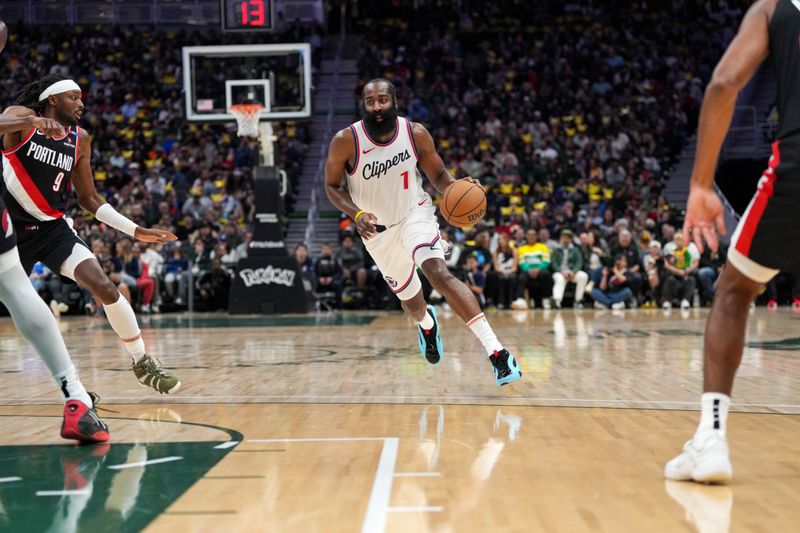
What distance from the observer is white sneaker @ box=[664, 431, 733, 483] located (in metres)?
3.18

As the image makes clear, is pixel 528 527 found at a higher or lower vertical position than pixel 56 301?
higher

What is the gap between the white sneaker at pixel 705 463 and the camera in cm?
318

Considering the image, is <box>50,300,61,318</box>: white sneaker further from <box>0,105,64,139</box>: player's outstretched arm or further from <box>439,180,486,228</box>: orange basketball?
<box>0,105,64,139</box>: player's outstretched arm

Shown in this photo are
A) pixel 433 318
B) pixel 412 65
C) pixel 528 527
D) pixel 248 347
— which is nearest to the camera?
pixel 528 527

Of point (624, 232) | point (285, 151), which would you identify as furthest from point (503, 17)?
point (624, 232)

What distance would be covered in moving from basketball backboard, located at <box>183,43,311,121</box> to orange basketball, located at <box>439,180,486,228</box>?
9.71 m

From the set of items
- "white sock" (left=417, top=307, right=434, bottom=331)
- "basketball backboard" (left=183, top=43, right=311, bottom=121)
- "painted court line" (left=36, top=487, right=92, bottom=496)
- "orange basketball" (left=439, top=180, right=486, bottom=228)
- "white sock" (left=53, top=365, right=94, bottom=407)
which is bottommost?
"white sock" (left=417, top=307, right=434, bottom=331)

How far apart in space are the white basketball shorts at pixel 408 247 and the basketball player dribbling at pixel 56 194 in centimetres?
162

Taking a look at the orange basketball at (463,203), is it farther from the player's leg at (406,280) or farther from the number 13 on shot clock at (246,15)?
the number 13 on shot clock at (246,15)

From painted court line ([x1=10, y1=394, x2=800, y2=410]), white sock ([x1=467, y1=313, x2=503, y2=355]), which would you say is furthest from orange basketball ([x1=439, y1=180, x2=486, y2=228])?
painted court line ([x1=10, y1=394, x2=800, y2=410])

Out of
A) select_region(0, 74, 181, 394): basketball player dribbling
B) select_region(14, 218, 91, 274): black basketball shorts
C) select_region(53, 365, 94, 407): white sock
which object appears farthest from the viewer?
select_region(14, 218, 91, 274): black basketball shorts

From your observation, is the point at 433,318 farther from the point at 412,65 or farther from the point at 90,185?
the point at 412,65

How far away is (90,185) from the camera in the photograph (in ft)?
18.8

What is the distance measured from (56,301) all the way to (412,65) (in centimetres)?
1291
